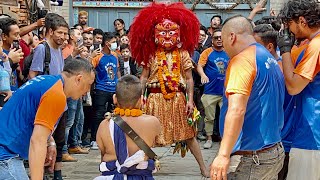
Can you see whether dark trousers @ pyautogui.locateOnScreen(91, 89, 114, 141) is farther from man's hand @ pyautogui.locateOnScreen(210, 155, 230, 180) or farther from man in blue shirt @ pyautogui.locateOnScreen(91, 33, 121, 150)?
man's hand @ pyautogui.locateOnScreen(210, 155, 230, 180)

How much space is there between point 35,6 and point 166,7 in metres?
6.06

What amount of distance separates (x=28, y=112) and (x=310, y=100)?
6.59 feet

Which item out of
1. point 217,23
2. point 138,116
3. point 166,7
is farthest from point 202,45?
point 138,116

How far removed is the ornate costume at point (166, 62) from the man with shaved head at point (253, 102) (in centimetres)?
356

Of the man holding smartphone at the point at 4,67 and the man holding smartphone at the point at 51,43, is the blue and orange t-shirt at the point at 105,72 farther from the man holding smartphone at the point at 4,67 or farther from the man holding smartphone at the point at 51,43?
the man holding smartphone at the point at 4,67

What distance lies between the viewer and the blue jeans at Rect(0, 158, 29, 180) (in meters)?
4.30

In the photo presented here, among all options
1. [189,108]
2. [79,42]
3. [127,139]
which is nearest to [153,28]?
[189,108]

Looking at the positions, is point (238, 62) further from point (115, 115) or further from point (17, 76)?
point (17, 76)

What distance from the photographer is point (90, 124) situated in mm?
10594

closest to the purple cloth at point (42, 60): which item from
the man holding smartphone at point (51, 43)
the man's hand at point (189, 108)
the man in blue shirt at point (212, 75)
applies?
the man holding smartphone at point (51, 43)

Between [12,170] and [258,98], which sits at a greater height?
[258,98]

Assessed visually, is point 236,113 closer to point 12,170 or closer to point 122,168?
point 122,168

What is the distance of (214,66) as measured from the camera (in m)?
10.6

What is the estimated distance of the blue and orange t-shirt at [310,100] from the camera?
4.38m
